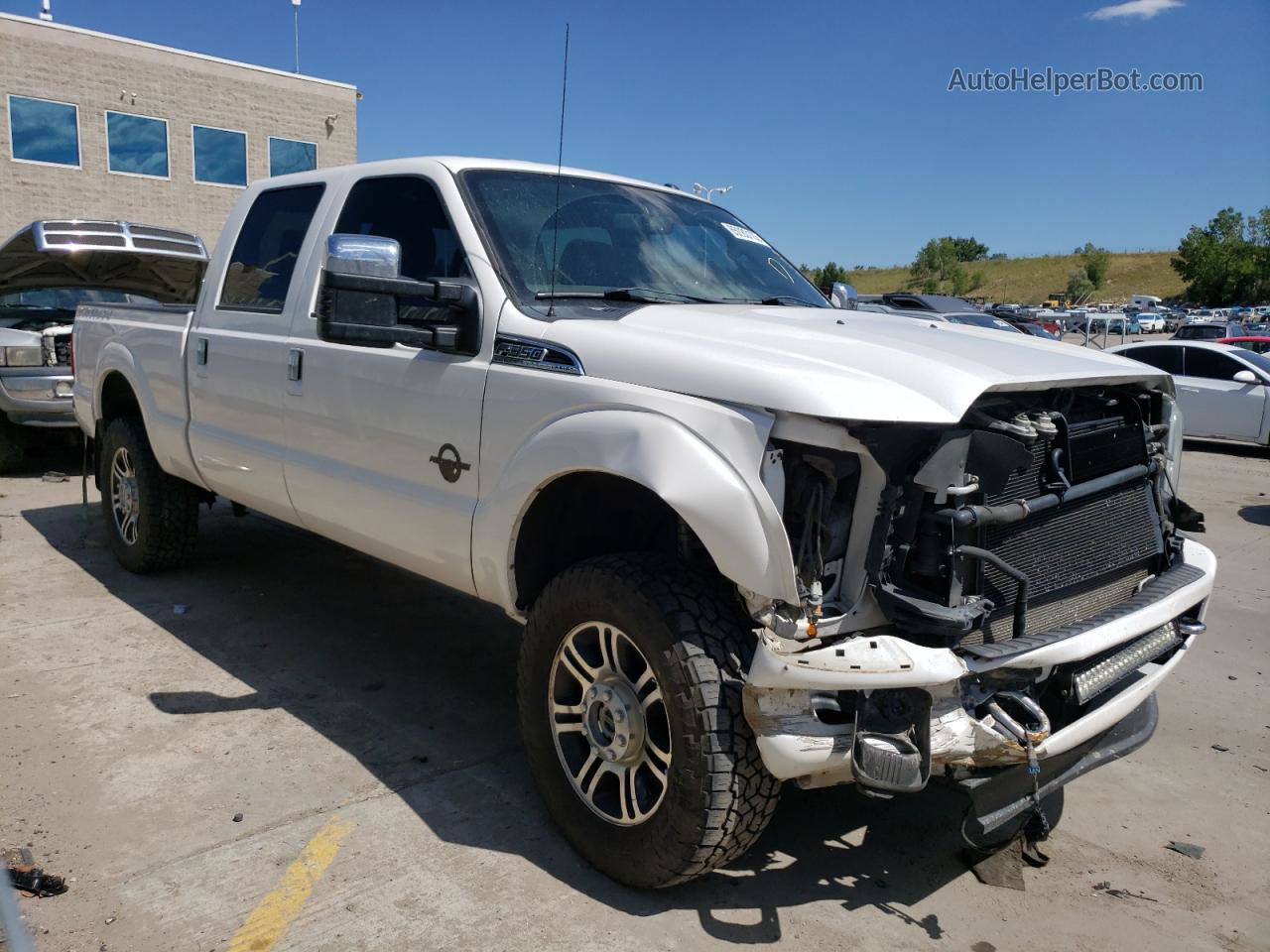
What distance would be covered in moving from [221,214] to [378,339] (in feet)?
87.2

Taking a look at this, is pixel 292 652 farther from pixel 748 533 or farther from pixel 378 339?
pixel 748 533

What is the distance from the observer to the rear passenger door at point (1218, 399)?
13.6 metres

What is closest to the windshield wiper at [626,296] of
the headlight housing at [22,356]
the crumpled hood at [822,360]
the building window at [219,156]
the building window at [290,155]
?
the crumpled hood at [822,360]

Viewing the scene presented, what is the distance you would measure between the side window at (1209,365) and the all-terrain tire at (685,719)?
13.7 m

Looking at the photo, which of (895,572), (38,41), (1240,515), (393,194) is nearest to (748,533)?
(895,572)

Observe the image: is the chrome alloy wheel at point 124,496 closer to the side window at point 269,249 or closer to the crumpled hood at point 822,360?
the side window at point 269,249

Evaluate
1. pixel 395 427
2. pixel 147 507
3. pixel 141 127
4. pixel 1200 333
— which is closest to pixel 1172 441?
pixel 395 427

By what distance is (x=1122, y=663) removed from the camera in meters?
2.99

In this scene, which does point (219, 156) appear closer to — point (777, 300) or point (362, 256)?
point (777, 300)

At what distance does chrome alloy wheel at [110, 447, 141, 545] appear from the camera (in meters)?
5.99

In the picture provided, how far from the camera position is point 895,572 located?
2.65 m

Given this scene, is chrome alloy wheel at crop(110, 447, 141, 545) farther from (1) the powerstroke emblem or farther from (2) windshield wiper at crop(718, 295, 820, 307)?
(2) windshield wiper at crop(718, 295, 820, 307)

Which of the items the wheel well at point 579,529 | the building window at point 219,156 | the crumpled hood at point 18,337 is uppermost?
the building window at point 219,156

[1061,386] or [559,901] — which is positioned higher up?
[1061,386]
